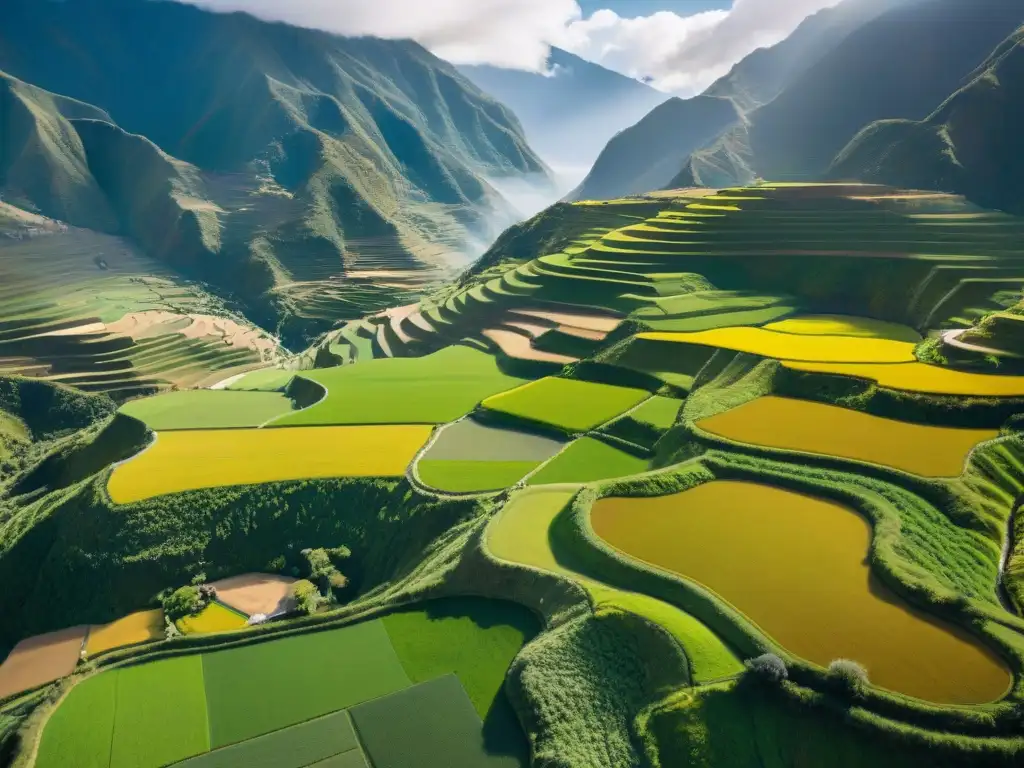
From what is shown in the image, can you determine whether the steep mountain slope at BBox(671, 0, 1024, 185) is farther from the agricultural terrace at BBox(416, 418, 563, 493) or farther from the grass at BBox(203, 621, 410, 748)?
the grass at BBox(203, 621, 410, 748)

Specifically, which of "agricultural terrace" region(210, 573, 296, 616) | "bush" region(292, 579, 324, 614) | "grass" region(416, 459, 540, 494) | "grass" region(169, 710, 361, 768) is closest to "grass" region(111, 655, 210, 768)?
"grass" region(169, 710, 361, 768)

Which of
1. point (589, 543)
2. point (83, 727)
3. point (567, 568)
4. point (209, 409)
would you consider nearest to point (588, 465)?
point (589, 543)

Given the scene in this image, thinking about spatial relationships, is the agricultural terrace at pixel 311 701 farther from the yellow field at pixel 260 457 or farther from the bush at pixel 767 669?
the yellow field at pixel 260 457

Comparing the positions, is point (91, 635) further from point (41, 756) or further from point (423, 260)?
point (423, 260)

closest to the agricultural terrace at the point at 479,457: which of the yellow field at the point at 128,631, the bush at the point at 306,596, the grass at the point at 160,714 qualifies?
the bush at the point at 306,596

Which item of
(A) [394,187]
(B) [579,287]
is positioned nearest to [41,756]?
(B) [579,287]

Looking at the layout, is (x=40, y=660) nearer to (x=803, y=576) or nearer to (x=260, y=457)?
(x=260, y=457)
